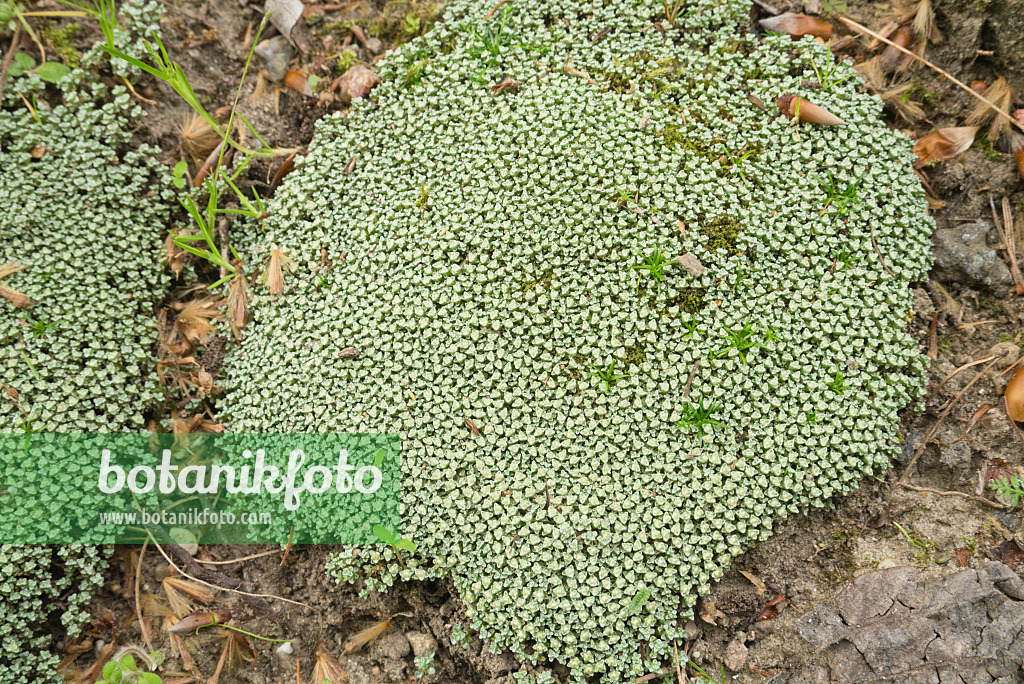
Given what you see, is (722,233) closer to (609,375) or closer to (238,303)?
(609,375)

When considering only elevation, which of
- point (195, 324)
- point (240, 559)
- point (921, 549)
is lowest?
point (240, 559)

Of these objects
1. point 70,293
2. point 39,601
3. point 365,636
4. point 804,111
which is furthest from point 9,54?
point 804,111

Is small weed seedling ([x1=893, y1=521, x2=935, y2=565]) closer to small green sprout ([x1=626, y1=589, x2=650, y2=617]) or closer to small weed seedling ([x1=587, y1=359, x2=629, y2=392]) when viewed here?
small green sprout ([x1=626, y1=589, x2=650, y2=617])

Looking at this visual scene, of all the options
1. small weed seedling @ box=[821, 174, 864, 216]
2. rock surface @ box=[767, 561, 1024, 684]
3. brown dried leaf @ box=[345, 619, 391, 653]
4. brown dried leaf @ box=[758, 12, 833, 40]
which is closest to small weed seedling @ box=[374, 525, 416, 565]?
brown dried leaf @ box=[345, 619, 391, 653]

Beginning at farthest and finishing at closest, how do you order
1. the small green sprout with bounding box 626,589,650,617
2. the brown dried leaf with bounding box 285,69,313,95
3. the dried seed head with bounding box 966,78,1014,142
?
the brown dried leaf with bounding box 285,69,313,95, the dried seed head with bounding box 966,78,1014,142, the small green sprout with bounding box 626,589,650,617

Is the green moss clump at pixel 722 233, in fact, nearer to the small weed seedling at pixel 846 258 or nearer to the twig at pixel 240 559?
the small weed seedling at pixel 846 258

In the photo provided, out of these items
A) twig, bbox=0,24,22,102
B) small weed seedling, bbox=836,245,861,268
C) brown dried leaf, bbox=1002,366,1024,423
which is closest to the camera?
brown dried leaf, bbox=1002,366,1024,423
